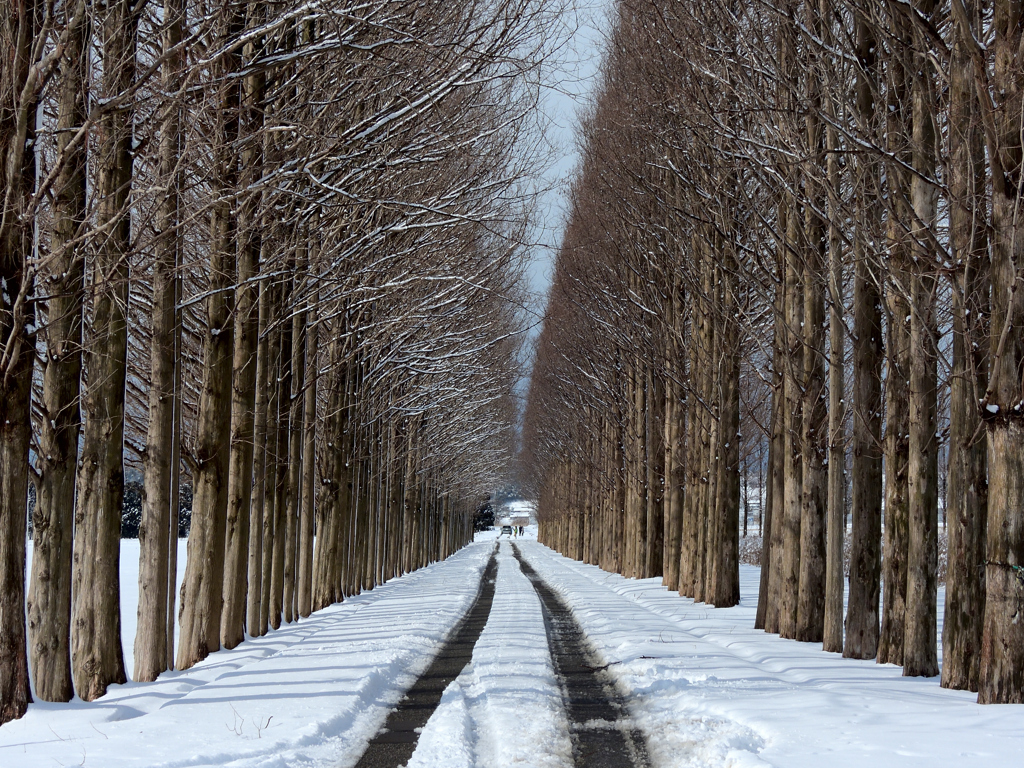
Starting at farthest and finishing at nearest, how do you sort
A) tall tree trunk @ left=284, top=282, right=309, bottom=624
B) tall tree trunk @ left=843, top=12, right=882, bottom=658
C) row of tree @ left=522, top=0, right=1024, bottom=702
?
tall tree trunk @ left=284, top=282, right=309, bottom=624
tall tree trunk @ left=843, top=12, right=882, bottom=658
row of tree @ left=522, top=0, right=1024, bottom=702

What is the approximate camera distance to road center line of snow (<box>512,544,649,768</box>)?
6461 millimetres

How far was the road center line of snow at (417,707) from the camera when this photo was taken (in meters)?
6.48

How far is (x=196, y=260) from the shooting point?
10.9m

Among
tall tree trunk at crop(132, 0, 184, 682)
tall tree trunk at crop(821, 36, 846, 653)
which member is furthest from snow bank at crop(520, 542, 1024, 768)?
tall tree trunk at crop(132, 0, 184, 682)

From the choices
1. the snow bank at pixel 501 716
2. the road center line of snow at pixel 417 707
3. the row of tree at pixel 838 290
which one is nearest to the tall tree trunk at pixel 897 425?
the row of tree at pixel 838 290

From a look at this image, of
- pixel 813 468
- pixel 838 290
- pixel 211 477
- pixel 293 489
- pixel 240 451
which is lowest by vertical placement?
pixel 293 489

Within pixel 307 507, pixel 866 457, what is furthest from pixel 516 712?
pixel 307 507

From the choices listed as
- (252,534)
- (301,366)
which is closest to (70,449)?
(252,534)

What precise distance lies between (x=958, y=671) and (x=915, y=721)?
2.05m

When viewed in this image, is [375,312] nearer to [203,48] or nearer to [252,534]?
[252,534]

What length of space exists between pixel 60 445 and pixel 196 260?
3525 millimetres

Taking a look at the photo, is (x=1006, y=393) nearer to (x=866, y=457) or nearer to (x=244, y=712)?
(x=866, y=457)

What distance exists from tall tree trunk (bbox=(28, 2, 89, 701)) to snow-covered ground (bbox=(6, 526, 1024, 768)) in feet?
1.91

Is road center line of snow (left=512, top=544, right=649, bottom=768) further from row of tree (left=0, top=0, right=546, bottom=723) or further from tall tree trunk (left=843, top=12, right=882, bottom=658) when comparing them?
row of tree (left=0, top=0, right=546, bottom=723)
